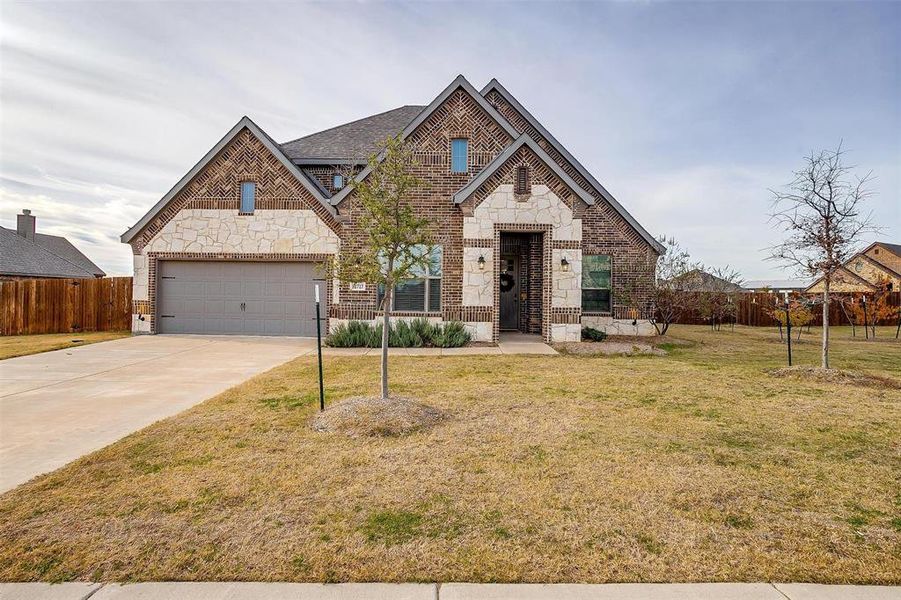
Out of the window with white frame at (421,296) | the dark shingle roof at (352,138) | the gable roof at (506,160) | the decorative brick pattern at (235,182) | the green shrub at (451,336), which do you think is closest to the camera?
the green shrub at (451,336)

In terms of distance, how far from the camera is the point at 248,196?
15695mm

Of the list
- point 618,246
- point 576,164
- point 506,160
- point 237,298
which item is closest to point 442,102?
point 506,160

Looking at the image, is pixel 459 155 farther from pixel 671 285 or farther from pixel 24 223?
pixel 24 223

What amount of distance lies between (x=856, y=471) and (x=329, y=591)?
488cm

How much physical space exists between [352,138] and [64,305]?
12.5 meters

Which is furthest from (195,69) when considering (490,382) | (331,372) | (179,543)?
(179,543)

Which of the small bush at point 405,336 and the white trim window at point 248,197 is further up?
the white trim window at point 248,197

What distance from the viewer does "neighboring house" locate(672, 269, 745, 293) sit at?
16.0m

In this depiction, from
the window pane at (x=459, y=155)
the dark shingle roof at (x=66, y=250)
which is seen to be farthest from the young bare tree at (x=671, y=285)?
the dark shingle roof at (x=66, y=250)

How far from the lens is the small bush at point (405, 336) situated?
1366cm

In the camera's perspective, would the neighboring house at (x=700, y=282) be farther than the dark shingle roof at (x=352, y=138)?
No

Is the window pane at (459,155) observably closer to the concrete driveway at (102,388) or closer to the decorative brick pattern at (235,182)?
the decorative brick pattern at (235,182)

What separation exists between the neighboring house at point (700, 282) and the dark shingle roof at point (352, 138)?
1120cm

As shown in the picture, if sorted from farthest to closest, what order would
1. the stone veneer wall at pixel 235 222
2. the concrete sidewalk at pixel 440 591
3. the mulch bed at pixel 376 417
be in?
the stone veneer wall at pixel 235 222, the mulch bed at pixel 376 417, the concrete sidewalk at pixel 440 591
